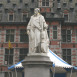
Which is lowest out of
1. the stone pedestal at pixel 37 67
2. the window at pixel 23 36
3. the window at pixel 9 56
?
the window at pixel 9 56

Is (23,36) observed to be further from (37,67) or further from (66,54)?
(37,67)

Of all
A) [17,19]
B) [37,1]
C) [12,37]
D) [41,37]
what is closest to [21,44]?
[12,37]

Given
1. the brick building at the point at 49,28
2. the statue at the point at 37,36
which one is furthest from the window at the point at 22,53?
the statue at the point at 37,36

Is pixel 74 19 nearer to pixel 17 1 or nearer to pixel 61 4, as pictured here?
pixel 61 4

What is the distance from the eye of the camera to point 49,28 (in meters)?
31.0

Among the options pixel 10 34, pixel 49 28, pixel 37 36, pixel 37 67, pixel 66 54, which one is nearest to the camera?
pixel 37 67

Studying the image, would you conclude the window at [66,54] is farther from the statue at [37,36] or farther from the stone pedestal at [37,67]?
the stone pedestal at [37,67]

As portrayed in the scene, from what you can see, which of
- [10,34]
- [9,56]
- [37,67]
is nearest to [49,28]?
[10,34]

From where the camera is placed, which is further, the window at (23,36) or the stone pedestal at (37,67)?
the window at (23,36)

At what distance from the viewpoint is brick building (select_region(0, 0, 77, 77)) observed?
30.9m

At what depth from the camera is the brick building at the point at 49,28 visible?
3092cm

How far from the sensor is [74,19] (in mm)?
33531

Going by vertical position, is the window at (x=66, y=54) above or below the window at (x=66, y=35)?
below

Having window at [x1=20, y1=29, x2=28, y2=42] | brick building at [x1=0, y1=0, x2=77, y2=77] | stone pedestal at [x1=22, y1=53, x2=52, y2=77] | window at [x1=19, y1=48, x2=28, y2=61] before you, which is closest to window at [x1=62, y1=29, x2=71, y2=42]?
brick building at [x1=0, y1=0, x2=77, y2=77]
